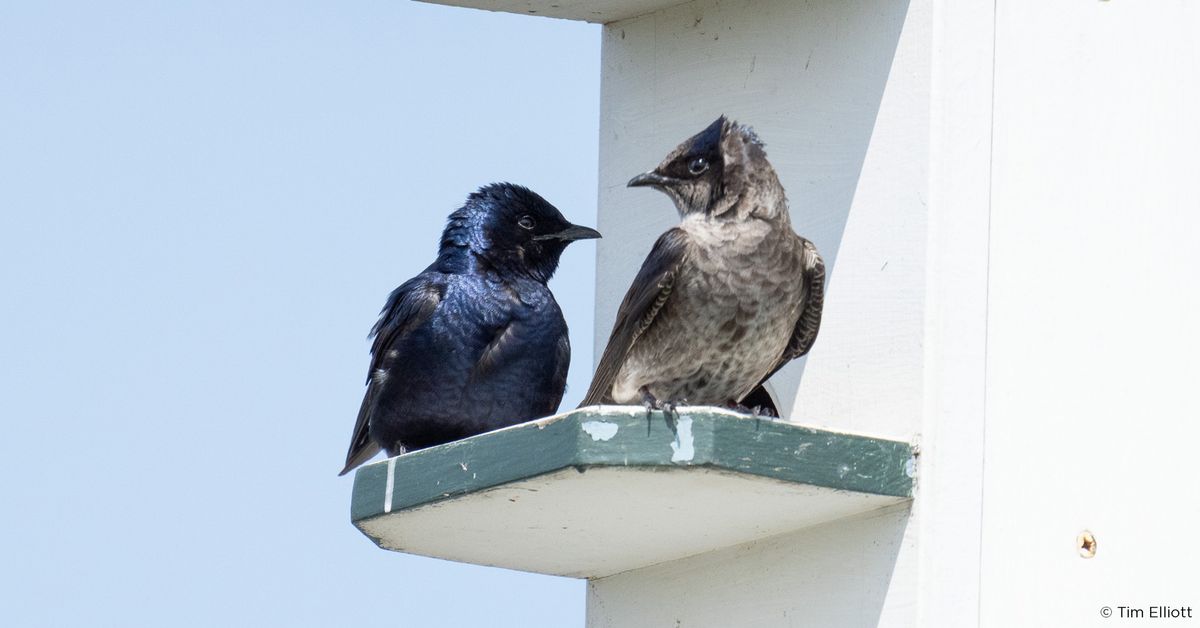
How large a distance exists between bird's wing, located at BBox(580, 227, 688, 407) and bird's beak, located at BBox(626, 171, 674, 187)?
0.37 feet

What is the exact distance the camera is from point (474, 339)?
4066mm

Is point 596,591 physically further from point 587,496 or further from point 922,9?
point 922,9

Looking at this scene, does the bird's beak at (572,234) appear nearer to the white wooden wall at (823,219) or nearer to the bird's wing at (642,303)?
the white wooden wall at (823,219)

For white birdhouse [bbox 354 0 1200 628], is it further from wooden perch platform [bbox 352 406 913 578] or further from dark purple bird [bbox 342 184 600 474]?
dark purple bird [bbox 342 184 600 474]

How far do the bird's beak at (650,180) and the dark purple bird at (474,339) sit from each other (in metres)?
0.43

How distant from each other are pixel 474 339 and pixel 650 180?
686 mm

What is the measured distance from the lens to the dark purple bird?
405 centimetres

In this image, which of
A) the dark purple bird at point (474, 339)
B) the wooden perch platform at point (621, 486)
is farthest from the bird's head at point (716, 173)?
the wooden perch platform at point (621, 486)

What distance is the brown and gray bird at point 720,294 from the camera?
132 inches

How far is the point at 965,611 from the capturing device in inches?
113

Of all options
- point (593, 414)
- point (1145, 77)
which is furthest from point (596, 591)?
point (1145, 77)

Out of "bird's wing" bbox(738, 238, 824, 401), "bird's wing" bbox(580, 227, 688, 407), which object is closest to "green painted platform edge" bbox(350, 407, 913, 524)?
"bird's wing" bbox(738, 238, 824, 401)

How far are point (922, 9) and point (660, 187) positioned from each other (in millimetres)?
602

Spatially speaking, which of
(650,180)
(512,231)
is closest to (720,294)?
(650,180)
